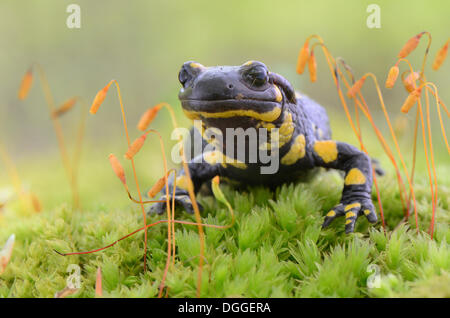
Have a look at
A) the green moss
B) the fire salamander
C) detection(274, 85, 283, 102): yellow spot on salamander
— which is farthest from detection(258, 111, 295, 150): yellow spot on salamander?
the green moss

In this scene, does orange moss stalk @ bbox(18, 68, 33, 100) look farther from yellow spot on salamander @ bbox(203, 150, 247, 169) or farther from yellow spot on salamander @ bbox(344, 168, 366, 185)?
yellow spot on salamander @ bbox(344, 168, 366, 185)

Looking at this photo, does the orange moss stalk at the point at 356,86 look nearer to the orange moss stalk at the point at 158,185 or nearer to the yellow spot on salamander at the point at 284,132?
the yellow spot on salamander at the point at 284,132

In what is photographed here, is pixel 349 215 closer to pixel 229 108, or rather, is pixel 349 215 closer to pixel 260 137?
pixel 260 137

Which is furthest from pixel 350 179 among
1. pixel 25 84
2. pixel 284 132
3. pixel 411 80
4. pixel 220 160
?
pixel 25 84

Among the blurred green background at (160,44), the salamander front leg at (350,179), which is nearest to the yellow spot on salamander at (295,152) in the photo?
the salamander front leg at (350,179)

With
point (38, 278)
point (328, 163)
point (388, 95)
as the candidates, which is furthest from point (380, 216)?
point (388, 95)
